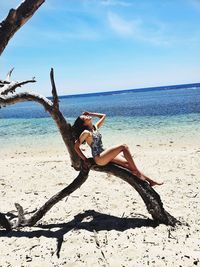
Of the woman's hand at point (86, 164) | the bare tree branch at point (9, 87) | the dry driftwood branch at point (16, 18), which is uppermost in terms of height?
the dry driftwood branch at point (16, 18)

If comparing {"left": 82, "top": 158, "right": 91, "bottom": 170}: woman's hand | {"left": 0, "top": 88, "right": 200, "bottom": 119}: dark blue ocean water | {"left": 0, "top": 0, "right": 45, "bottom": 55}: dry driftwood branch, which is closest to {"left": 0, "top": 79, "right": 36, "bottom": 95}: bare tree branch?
{"left": 0, "top": 0, "right": 45, "bottom": 55}: dry driftwood branch

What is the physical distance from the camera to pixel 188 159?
12.8 metres

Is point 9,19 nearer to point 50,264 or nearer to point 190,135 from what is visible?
point 50,264

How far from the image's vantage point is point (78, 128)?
6.77 metres

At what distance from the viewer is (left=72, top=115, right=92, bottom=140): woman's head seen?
6688 mm

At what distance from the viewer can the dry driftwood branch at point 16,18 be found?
5.68 meters

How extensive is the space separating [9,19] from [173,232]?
15.1ft

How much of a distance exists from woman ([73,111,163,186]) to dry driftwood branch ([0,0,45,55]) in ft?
6.58

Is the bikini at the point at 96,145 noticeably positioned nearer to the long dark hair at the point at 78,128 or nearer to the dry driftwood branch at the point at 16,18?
the long dark hair at the point at 78,128

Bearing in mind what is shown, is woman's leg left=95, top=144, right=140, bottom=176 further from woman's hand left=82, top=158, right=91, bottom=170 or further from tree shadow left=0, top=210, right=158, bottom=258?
tree shadow left=0, top=210, right=158, bottom=258

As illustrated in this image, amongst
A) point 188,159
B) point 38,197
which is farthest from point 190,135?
point 38,197

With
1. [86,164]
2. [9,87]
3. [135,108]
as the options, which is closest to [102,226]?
[86,164]

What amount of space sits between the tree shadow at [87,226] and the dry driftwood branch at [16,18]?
11.2ft

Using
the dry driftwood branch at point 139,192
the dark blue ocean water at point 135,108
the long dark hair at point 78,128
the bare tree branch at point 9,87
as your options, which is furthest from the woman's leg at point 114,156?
the dark blue ocean water at point 135,108
